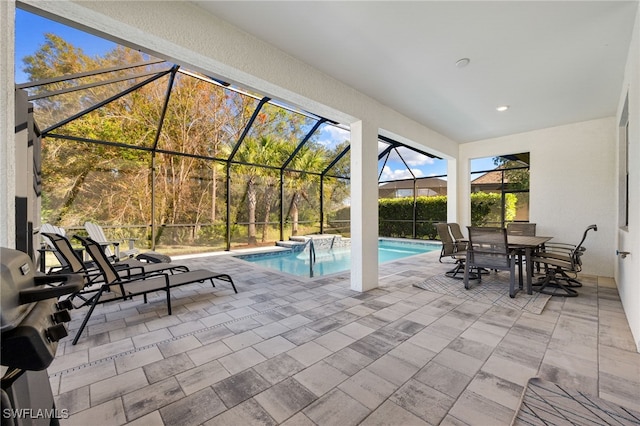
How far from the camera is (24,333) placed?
75cm

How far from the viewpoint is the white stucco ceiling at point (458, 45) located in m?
2.42

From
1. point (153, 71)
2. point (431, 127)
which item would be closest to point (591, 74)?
point (431, 127)

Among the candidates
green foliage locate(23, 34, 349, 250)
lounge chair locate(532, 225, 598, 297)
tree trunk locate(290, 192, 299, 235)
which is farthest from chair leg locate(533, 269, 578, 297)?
tree trunk locate(290, 192, 299, 235)

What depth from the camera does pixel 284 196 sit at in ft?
32.2

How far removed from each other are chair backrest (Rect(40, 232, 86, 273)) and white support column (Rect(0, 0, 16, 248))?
7.46 ft

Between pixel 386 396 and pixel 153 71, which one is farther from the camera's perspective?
pixel 153 71

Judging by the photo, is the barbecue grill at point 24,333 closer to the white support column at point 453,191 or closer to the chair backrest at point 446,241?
the chair backrest at point 446,241

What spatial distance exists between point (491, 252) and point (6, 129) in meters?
5.14

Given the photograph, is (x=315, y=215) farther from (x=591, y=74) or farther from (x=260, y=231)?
(x=591, y=74)

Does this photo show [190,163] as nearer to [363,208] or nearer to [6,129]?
[363,208]

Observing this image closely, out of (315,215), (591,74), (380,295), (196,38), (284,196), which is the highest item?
(591,74)

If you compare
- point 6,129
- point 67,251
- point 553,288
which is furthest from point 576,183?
point 67,251

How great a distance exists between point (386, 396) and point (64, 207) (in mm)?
8047

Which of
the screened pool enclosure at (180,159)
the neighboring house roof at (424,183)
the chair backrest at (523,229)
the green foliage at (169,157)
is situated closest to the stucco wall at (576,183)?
the chair backrest at (523,229)
